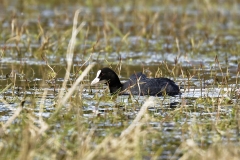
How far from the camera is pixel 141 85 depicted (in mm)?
9906

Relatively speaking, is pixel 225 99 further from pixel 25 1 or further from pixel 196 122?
pixel 25 1

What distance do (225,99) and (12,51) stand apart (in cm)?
607

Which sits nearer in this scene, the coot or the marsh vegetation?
the marsh vegetation

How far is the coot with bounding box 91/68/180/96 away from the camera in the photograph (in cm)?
960

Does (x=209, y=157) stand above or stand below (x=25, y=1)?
below

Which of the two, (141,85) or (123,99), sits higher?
(141,85)

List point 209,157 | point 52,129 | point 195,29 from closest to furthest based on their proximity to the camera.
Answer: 1. point 209,157
2. point 52,129
3. point 195,29

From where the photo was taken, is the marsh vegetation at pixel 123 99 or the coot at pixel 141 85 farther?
the coot at pixel 141 85

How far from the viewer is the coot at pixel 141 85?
31.5 ft

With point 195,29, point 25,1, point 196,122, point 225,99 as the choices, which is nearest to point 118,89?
point 225,99

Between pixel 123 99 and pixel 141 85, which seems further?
pixel 141 85

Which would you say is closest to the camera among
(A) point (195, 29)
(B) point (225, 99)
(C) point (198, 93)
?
(B) point (225, 99)

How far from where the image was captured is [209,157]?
5516 mm

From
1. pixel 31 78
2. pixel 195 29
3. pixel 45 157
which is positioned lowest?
pixel 45 157
